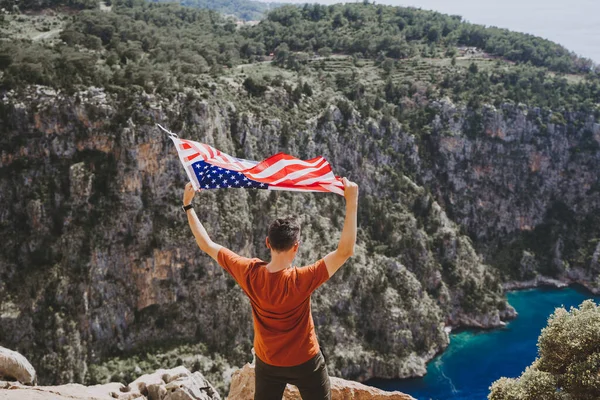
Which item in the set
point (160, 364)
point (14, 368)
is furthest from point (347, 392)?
point (160, 364)

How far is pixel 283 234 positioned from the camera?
5789mm

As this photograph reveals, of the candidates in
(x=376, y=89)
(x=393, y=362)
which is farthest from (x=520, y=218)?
(x=393, y=362)

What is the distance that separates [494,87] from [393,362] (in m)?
49.1

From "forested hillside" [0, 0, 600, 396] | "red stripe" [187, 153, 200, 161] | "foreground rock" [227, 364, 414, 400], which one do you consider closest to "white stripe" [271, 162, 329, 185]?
"red stripe" [187, 153, 200, 161]

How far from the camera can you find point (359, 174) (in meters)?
64.7

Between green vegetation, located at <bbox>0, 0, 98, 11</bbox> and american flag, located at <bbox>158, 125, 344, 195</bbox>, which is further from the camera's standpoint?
green vegetation, located at <bbox>0, 0, 98, 11</bbox>

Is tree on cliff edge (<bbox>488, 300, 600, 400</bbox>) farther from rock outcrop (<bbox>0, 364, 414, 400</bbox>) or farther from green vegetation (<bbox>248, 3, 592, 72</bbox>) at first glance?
green vegetation (<bbox>248, 3, 592, 72</bbox>)

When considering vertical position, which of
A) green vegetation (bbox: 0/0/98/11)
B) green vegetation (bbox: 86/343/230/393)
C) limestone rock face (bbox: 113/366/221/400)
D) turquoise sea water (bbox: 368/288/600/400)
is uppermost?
green vegetation (bbox: 0/0/98/11)

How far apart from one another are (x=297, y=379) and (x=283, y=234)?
1824 millimetres

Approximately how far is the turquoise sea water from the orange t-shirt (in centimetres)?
5087

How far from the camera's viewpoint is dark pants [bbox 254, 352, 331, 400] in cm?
611

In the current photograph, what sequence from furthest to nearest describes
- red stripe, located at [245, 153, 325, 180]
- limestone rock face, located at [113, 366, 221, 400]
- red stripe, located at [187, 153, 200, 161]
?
limestone rock face, located at [113, 366, 221, 400] < red stripe, located at [187, 153, 200, 161] < red stripe, located at [245, 153, 325, 180]

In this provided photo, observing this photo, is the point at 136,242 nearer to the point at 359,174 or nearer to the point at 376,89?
the point at 359,174

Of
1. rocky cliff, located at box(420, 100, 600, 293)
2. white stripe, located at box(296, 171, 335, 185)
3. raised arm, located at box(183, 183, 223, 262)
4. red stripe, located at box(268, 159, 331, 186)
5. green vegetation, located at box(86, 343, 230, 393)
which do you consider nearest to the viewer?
raised arm, located at box(183, 183, 223, 262)
